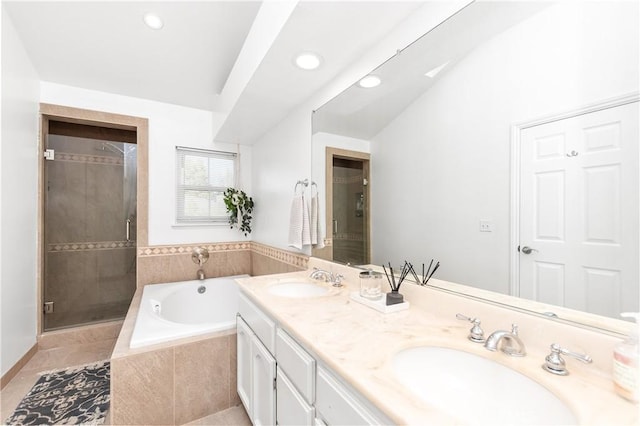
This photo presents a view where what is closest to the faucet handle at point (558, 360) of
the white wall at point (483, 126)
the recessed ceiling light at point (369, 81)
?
the white wall at point (483, 126)

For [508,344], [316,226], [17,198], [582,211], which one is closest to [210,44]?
[316,226]

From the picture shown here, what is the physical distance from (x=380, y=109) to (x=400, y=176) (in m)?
0.40

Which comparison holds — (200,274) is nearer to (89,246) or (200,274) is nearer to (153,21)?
(89,246)

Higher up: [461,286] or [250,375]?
[461,286]

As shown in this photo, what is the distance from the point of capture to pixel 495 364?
74 centimetres

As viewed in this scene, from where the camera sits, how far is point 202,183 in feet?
9.66

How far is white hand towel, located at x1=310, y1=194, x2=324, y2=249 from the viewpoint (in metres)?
1.94

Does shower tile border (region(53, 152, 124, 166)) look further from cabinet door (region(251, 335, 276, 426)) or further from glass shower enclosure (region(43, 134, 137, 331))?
cabinet door (region(251, 335, 276, 426))

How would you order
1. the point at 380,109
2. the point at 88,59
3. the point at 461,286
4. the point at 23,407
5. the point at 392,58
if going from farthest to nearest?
the point at 88,59 < the point at 23,407 < the point at 380,109 < the point at 392,58 < the point at 461,286

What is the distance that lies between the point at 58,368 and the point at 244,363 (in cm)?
173

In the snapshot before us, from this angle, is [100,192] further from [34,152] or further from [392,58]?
[392,58]

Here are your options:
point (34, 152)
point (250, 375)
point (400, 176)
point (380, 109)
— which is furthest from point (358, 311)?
point (34, 152)

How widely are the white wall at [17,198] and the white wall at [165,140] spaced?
51cm

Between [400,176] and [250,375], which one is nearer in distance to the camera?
[400,176]
